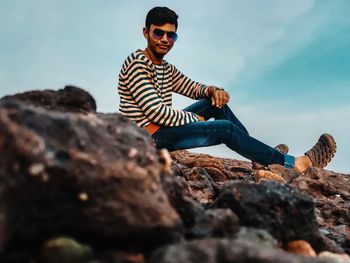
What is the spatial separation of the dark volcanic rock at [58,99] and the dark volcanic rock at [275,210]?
135cm

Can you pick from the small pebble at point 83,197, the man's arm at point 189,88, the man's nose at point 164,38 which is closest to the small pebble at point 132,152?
the small pebble at point 83,197

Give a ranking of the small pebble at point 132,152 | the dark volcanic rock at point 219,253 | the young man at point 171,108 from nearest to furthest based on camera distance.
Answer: the dark volcanic rock at point 219,253 → the small pebble at point 132,152 → the young man at point 171,108

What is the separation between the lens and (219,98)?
29.9 feet

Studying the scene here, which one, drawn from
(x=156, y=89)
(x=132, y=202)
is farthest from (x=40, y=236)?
(x=156, y=89)

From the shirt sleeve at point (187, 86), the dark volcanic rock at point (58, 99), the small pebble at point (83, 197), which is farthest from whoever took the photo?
the shirt sleeve at point (187, 86)

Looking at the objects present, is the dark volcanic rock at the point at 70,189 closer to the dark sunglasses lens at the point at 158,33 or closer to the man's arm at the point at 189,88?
the dark sunglasses lens at the point at 158,33

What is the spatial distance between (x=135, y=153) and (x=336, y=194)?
633 cm

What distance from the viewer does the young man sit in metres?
8.29

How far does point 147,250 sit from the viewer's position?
299 cm

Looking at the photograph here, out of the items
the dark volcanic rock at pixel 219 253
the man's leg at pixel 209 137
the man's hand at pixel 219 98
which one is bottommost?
the dark volcanic rock at pixel 219 253

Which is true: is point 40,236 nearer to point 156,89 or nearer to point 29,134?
point 29,134

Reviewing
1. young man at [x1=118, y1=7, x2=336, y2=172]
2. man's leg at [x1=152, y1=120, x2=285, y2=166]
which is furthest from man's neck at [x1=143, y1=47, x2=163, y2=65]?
man's leg at [x1=152, y1=120, x2=285, y2=166]

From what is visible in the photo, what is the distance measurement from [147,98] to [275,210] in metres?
4.44

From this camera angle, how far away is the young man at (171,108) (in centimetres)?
829
